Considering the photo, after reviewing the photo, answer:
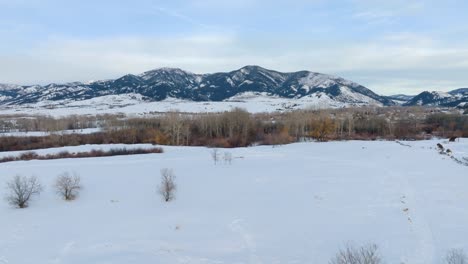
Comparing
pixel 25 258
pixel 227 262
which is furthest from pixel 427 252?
pixel 25 258

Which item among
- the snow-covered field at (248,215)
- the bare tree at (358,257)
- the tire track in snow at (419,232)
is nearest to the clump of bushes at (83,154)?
the snow-covered field at (248,215)

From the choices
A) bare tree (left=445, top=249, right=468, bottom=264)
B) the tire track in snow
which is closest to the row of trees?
the tire track in snow

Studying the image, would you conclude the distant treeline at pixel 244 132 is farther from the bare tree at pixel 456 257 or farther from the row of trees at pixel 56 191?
the bare tree at pixel 456 257

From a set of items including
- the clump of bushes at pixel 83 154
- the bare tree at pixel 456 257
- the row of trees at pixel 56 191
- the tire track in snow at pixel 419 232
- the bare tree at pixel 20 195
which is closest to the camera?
the bare tree at pixel 456 257

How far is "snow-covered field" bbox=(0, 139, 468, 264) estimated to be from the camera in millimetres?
15180

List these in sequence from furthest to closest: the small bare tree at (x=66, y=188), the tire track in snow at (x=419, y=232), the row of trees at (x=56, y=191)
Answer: the small bare tree at (x=66, y=188), the row of trees at (x=56, y=191), the tire track in snow at (x=419, y=232)

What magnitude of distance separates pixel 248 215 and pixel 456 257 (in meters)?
10.8

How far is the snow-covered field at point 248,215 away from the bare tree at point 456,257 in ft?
1.99

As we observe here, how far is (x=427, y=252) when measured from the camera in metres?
14.0

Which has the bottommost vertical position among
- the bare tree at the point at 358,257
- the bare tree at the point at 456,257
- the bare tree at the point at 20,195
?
the bare tree at the point at 20,195

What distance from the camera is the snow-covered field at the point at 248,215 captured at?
15180mm

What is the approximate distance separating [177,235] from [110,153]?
3554 centimetres

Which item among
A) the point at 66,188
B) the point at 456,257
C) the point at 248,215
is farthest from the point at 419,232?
the point at 66,188

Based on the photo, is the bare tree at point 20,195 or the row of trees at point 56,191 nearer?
the bare tree at point 20,195
